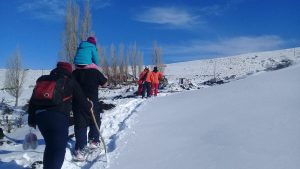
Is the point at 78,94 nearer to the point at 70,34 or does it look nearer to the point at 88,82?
the point at 88,82

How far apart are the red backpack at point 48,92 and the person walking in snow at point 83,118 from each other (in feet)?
4.02

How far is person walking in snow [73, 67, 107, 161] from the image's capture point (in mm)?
5945

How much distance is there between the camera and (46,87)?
4.53 m

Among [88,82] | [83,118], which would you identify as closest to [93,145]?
[83,118]

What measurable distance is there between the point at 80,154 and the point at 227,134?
224 cm

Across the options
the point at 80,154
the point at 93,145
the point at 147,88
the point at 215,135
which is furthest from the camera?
the point at 147,88

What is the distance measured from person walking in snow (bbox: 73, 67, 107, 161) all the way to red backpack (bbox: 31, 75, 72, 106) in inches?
48.3

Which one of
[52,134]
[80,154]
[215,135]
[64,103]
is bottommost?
[80,154]

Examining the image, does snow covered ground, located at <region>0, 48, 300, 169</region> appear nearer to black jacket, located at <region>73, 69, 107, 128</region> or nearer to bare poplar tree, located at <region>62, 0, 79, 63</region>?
black jacket, located at <region>73, 69, 107, 128</region>

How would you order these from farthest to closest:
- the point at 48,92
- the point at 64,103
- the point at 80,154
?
the point at 80,154 < the point at 64,103 < the point at 48,92

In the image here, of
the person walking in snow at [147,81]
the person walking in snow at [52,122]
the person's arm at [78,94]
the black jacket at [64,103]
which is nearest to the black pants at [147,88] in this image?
the person walking in snow at [147,81]

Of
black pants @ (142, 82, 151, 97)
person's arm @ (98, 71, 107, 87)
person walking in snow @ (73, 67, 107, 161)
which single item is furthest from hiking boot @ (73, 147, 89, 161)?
black pants @ (142, 82, 151, 97)

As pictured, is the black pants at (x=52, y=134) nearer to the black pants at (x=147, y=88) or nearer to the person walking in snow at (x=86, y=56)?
the person walking in snow at (x=86, y=56)

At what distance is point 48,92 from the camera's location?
178 inches
